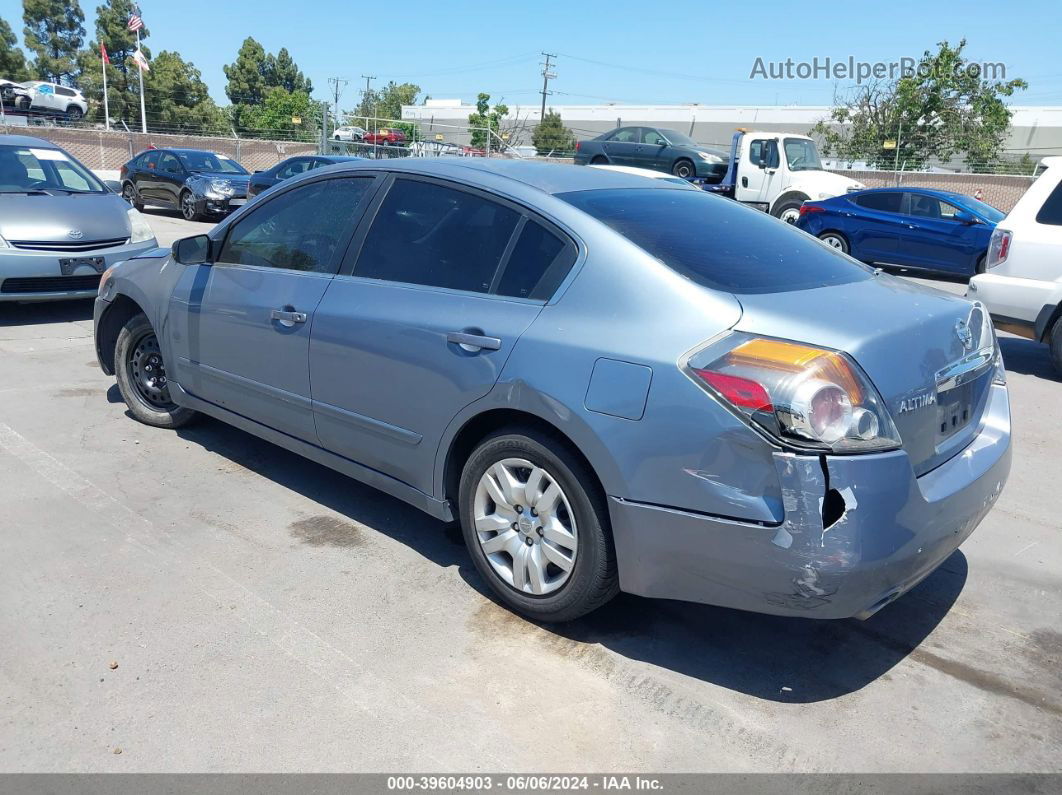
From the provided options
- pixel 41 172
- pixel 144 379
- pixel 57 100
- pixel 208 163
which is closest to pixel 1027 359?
pixel 144 379

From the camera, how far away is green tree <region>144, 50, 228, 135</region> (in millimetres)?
61250

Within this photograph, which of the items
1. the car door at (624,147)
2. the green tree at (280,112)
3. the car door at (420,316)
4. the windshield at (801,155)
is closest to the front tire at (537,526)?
the car door at (420,316)

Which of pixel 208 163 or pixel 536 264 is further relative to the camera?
pixel 208 163

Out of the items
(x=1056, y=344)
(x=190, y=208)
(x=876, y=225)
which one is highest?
(x=876, y=225)

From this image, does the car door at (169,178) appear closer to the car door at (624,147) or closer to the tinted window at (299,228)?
the car door at (624,147)

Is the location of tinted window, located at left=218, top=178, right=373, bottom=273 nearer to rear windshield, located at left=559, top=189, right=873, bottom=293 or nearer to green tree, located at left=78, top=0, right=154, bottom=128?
rear windshield, located at left=559, top=189, right=873, bottom=293

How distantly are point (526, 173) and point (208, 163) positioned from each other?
1734cm

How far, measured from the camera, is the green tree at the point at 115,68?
213 feet

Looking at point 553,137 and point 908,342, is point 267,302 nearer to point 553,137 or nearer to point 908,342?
point 908,342

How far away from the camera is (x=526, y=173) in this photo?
12.5 feet

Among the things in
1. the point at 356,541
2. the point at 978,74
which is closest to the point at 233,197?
the point at 356,541

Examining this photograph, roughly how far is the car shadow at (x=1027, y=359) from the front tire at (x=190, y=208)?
14.8 metres

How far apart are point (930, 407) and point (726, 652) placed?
1145 mm

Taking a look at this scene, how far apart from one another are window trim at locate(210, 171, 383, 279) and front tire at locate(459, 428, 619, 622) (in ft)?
4.14
